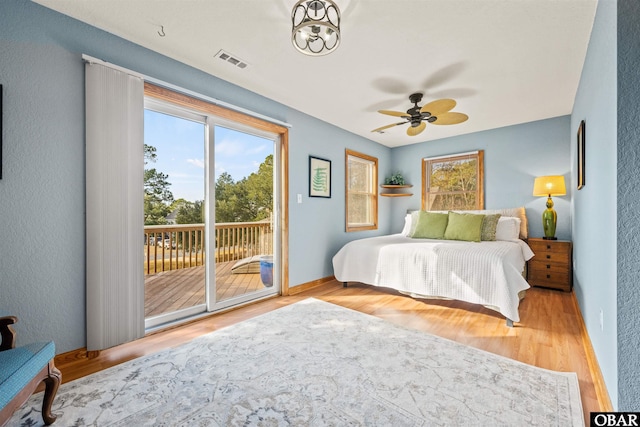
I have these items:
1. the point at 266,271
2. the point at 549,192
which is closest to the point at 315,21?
the point at 266,271

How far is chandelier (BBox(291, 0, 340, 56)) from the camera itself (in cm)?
168

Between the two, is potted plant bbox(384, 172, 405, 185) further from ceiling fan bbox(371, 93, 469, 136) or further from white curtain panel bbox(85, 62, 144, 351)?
white curtain panel bbox(85, 62, 144, 351)

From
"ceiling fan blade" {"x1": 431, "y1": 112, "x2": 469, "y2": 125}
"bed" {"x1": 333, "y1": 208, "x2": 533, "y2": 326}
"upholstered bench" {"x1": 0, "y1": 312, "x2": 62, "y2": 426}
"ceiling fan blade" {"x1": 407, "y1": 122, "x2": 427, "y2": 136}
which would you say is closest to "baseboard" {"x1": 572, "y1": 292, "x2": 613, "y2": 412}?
"bed" {"x1": 333, "y1": 208, "x2": 533, "y2": 326}

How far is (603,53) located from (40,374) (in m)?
3.36

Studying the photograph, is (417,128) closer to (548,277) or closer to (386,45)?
(386,45)

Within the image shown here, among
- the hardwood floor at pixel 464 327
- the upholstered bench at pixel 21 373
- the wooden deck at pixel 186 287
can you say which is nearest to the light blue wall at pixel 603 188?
the hardwood floor at pixel 464 327

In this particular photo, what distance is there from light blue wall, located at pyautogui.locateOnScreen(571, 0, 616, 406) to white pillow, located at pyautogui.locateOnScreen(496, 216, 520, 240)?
167cm

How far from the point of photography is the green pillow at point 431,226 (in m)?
3.86

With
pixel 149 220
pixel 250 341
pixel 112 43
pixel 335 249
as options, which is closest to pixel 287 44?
pixel 112 43

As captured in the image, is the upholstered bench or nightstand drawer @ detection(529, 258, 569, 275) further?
nightstand drawer @ detection(529, 258, 569, 275)

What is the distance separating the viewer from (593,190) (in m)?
1.85

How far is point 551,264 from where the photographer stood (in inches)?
139

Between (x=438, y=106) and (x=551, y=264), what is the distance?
2.66m

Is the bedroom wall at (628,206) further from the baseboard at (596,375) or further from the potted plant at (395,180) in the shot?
the potted plant at (395,180)
